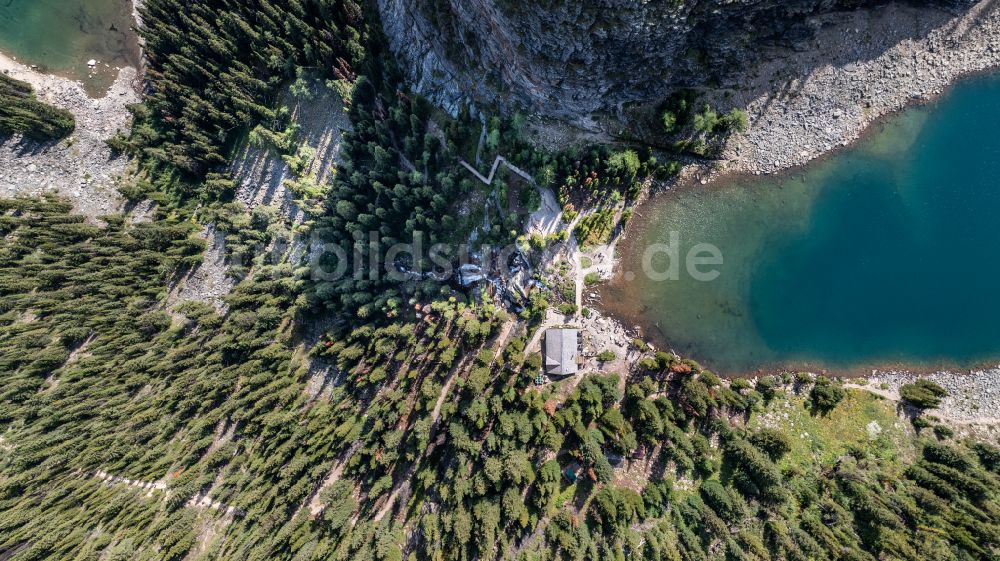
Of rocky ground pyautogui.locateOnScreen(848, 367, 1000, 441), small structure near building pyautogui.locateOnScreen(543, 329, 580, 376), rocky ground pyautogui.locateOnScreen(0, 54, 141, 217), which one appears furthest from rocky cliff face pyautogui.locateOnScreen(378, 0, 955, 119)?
rocky ground pyautogui.locateOnScreen(848, 367, 1000, 441)

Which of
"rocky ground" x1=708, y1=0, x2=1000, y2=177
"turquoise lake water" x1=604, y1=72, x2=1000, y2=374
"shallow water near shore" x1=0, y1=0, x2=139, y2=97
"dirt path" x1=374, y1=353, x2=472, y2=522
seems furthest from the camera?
"shallow water near shore" x1=0, y1=0, x2=139, y2=97

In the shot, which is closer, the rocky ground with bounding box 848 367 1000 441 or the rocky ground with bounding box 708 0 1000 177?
the rocky ground with bounding box 708 0 1000 177

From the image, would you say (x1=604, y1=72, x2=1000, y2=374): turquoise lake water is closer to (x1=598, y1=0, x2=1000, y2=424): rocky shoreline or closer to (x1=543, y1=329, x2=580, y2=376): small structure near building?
(x1=598, y1=0, x2=1000, y2=424): rocky shoreline

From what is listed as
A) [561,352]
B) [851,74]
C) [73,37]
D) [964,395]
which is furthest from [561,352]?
[73,37]

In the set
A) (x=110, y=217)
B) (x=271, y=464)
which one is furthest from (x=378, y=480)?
(x=110, y=217)

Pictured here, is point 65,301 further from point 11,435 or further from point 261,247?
point 261,247
